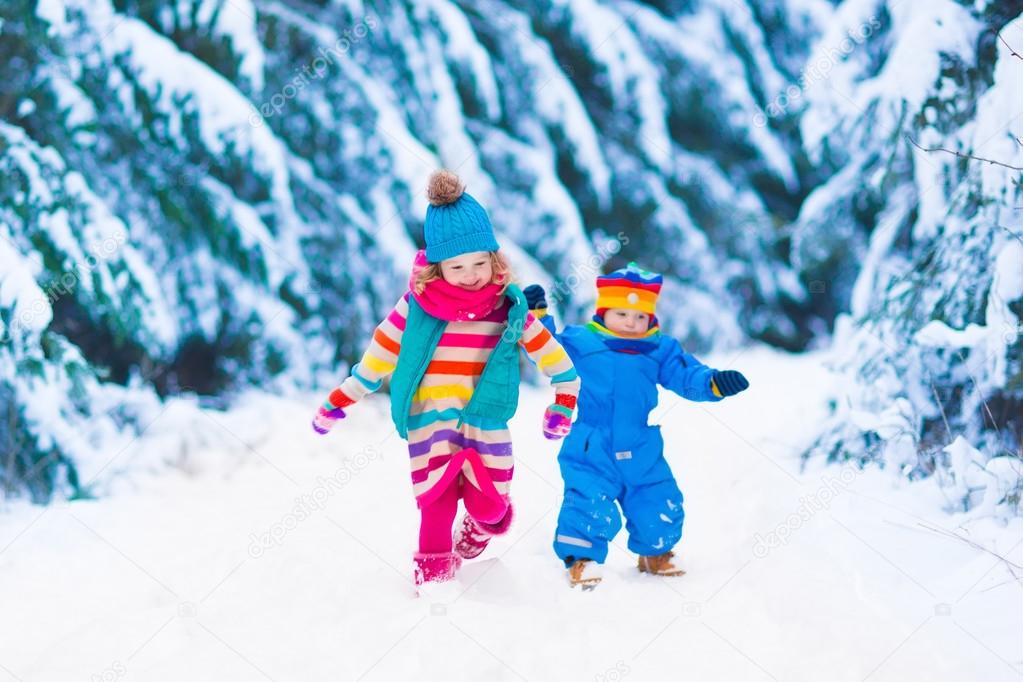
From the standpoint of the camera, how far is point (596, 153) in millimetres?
6625

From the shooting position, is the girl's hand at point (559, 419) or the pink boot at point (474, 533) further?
the pink boot at point (474, 533)

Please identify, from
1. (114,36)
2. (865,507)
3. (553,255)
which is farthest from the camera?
(553,255)

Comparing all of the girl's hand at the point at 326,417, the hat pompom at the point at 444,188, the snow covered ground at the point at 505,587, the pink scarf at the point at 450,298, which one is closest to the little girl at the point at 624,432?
the snow covered ground at the point at 505,587

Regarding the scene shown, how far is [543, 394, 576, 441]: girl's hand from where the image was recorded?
9.86ft

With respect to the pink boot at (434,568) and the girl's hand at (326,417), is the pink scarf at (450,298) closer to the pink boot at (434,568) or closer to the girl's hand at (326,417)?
the girl's hand at (326,417)

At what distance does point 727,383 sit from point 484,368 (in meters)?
0.81

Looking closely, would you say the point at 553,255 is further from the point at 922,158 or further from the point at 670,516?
the point at 670,516

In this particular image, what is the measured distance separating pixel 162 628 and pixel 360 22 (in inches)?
165

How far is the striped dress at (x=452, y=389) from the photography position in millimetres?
2996

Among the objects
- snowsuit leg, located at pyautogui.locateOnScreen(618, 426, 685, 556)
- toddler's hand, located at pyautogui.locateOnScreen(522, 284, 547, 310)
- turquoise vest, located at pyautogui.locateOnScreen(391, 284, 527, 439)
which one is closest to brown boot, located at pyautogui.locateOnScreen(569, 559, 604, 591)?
snowsuit leg, located at pyautogui.locateOnScreen(618, 426, 685, 556)

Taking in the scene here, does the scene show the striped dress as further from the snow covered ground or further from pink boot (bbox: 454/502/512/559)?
the snow covered ground

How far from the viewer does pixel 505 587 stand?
9.87ft

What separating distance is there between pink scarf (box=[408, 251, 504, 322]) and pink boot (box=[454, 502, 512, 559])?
708mm

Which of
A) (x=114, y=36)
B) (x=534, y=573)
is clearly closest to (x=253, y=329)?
(x=114, y=36)
